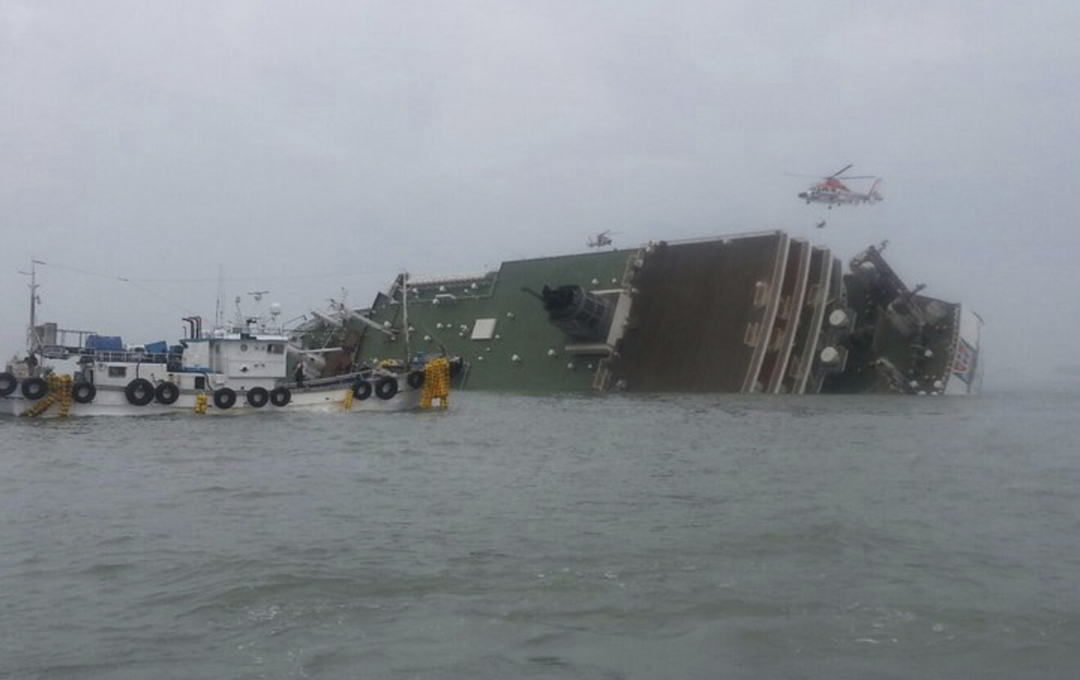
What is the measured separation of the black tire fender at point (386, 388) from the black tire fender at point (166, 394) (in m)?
6.14

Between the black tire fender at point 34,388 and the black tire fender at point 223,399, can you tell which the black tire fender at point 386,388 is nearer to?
the black tire fender at point 223,399

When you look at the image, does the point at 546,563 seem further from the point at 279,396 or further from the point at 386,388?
the point at 386,388

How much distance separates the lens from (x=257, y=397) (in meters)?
32.1

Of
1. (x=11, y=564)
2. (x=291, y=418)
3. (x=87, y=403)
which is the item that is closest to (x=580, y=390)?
(x=291, y=418)

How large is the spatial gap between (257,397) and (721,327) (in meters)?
21.3

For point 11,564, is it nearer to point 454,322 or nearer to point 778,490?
point 778,490

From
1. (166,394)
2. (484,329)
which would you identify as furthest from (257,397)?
(484,329)

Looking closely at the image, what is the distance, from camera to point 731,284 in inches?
1795

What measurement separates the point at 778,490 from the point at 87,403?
22963mm

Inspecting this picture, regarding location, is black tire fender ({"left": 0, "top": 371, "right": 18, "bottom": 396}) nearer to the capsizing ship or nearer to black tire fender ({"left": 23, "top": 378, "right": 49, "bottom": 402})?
black tire fender ({"left": 23, "top": 378, "right": 49, "bottom": 402})

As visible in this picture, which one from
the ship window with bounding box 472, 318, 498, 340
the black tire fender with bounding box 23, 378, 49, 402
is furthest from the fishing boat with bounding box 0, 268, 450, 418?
the ship window with bounding box 472, 318, 498, 340

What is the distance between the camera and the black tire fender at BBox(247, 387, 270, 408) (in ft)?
105

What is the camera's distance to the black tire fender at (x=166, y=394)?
1228 inches

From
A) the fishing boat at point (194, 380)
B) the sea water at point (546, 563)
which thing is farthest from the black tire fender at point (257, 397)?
the sea water at point (546, 563)
